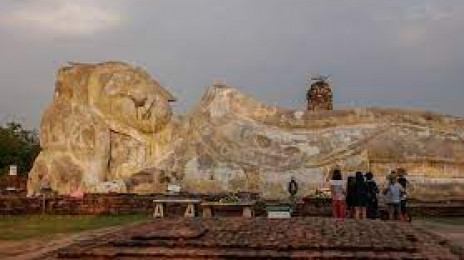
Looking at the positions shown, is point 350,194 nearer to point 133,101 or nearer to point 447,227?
point 447,227

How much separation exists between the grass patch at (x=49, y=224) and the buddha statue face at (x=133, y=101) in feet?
17.4

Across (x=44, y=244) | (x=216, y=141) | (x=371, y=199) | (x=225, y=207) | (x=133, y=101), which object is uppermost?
(x=133, y=101)

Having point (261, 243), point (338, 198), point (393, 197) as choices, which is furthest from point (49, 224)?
point (261, 243)

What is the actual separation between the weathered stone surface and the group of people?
19.0 feet

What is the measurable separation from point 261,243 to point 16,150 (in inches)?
1728

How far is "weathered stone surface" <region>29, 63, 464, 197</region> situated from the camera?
72.4 ft

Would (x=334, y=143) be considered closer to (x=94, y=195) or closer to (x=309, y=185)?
(x=309, y=185)

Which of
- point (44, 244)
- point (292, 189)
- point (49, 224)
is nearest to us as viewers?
point (44, 244)

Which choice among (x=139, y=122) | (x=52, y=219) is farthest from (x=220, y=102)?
(x=52, y=219)

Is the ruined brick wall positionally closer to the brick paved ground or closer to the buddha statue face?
the buddha statue face

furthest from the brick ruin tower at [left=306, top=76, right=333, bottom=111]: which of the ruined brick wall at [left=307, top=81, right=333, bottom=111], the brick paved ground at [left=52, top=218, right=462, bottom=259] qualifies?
the brick paved ground at [left=52, top=218, right=462, bottom=259]

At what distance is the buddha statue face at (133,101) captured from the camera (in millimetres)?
24141

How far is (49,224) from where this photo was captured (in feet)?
55.9

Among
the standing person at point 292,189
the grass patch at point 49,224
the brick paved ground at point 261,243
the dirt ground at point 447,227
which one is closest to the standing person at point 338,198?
the dirt ground at point 447,227
